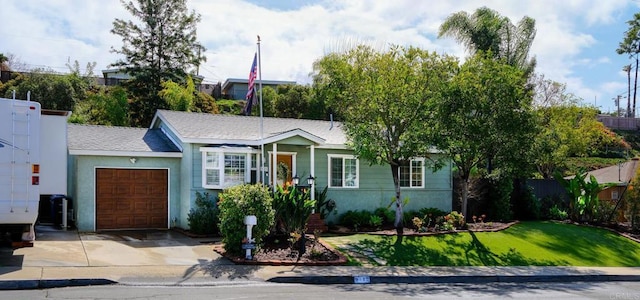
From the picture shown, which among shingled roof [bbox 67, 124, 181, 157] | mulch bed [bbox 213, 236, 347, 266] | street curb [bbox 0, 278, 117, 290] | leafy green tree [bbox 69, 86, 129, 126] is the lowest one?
mulch bed [bbox 213, 236, 347, 266]

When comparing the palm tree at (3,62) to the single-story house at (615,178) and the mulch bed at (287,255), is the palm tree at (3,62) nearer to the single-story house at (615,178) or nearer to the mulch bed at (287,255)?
the mulch bed at (287,255)

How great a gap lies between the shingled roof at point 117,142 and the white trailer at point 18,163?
601 centimetres

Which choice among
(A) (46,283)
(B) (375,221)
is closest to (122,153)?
(A) (46,283)

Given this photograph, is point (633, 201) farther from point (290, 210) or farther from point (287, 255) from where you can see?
point (287, 255)

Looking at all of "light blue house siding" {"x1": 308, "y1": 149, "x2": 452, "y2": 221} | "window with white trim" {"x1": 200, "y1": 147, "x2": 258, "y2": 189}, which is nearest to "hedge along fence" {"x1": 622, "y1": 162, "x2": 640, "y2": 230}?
"light blue house siding" {"x1": 308, "y1": 149, "x2": 452, "y2": 221}

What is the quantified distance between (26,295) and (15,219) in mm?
2277

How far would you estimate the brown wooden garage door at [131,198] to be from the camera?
1803cm

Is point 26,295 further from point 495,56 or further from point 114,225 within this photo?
point 495,56

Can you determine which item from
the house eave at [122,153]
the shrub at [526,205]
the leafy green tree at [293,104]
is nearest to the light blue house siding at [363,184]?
the house eave at [122,153]

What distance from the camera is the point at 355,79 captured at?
18188 millimetres

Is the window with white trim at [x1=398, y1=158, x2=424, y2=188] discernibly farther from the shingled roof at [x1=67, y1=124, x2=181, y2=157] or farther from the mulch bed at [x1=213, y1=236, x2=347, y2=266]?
the shingled roof at [x1=67, y1=124, x2=181, y2=157]

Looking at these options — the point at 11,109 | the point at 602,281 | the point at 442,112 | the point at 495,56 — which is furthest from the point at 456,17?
the point at 11,109

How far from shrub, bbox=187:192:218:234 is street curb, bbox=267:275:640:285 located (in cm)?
593

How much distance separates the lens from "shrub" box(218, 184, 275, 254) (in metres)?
14.1
